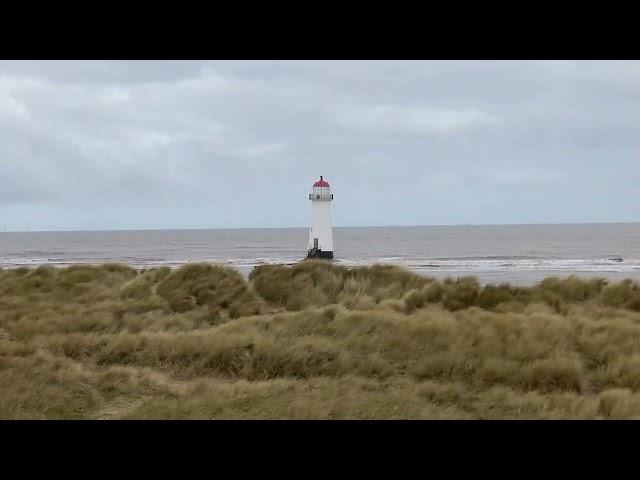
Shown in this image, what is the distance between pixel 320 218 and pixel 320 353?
23011mm

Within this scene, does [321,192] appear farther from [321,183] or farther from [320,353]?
[320,353]

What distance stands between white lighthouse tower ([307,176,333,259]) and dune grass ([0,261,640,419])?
17.6 meters

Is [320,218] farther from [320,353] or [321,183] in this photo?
[320,353]

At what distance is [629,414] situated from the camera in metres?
5.40

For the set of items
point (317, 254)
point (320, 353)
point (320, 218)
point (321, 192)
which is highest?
point (321, 192)

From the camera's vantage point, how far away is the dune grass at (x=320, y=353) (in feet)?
18.7

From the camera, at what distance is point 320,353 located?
7.49 metres

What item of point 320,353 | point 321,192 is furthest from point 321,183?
point 320,353

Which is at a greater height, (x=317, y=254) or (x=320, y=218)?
(x=320, y=218)

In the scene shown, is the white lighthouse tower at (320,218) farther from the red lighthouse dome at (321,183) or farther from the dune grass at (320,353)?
the dune grass at (320,353)

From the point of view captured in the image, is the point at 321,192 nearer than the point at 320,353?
No

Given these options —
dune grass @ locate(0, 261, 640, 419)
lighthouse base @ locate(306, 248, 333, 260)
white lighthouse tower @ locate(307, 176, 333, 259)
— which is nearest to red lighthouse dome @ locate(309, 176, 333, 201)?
white lighthouse tower @ locate(307, 176, 333, 259)
